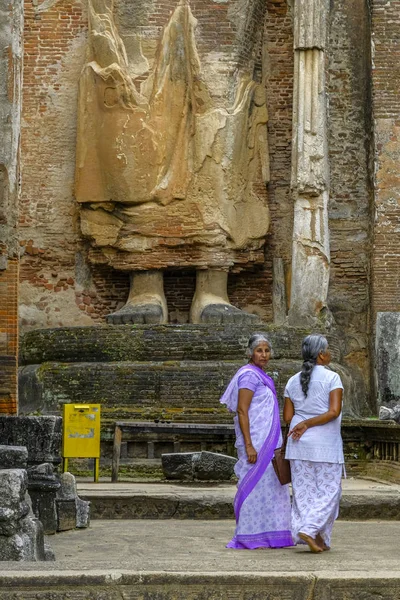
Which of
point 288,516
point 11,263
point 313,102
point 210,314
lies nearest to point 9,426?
point 288,516

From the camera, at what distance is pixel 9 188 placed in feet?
37.2

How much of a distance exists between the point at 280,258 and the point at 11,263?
6.30 m

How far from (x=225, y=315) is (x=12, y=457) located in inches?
368

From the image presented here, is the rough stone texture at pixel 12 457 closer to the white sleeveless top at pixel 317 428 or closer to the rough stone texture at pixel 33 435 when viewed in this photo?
the rough stone texture at pixel 33 435

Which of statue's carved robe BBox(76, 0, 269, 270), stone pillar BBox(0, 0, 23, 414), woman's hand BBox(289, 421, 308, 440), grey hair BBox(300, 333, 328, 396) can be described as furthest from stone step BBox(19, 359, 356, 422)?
woman's hand BBox(289, 421, 308, 440)

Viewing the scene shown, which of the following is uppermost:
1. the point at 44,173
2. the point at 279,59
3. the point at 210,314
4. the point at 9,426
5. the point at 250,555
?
the point at 279,59

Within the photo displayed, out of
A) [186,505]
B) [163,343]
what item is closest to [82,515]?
[186,505]

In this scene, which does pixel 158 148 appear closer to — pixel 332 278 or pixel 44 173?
pixel 44 173

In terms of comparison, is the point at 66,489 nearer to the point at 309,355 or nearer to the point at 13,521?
the point at 309,355

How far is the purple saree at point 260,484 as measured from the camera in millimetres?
7352

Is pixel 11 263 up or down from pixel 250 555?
up

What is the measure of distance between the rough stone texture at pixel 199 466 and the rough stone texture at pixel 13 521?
18.8 ft

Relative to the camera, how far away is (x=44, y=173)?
57.7 ft

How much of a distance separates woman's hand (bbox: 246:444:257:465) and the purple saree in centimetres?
3
